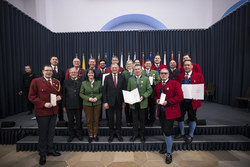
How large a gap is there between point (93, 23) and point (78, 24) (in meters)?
0.84

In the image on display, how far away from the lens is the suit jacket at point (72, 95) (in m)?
2.58

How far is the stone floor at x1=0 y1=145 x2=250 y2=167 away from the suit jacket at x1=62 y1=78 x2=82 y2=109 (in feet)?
3.28

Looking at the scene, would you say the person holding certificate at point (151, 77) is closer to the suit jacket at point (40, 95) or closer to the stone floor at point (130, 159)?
the stone floor at point (130, 159)

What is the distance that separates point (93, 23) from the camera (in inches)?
284

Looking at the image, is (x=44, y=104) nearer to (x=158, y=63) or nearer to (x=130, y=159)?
(x=130, y=159)

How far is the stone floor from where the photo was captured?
2.28 m

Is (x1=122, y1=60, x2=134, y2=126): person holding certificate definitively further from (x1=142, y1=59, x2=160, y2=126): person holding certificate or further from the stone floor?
the stone floor

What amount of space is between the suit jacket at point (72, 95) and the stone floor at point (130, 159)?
1000 millimetres

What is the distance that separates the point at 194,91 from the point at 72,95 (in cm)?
233

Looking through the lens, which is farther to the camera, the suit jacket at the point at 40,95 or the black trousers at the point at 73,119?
the black trousers at the point at 73,119

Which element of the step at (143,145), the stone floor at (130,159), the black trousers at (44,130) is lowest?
the stone floor at (130,159)

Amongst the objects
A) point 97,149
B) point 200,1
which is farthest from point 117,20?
point 97,149

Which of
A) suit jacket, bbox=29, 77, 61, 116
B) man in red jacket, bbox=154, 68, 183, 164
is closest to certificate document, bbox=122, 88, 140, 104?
man in red jacket, bbox=154, 68, 183, 164

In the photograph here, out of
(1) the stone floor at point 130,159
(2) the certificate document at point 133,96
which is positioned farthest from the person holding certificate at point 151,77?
(1) the stone floor at point 130,159
